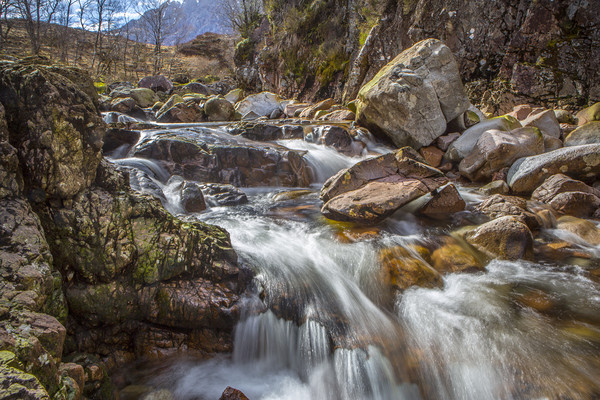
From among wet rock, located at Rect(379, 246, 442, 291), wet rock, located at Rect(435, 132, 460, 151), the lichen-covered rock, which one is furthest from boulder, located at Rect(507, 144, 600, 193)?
the lichen-covered rock

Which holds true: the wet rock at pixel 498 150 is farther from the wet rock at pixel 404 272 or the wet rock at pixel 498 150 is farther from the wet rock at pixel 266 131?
the wet rock at pixel 266 131

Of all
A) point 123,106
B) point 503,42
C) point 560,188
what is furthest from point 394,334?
point 123,106

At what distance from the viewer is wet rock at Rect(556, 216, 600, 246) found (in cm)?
464

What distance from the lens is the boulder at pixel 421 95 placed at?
8.23m

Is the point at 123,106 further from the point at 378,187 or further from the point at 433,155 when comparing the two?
the point at 378,187

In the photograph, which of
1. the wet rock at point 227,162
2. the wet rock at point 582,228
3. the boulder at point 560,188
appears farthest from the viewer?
the wet rock at point 227,162

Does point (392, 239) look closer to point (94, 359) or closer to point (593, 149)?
point (94, 359)

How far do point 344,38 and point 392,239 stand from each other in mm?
15617

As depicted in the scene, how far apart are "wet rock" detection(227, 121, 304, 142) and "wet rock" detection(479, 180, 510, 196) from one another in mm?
5421

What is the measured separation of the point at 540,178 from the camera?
6.25m

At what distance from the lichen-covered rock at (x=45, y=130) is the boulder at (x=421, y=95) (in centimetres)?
744

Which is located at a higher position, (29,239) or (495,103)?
(495,103)

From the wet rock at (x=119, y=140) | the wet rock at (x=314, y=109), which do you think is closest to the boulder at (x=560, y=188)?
the wet rock at (x=119, y=140)

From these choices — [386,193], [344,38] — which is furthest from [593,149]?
[344,38]
